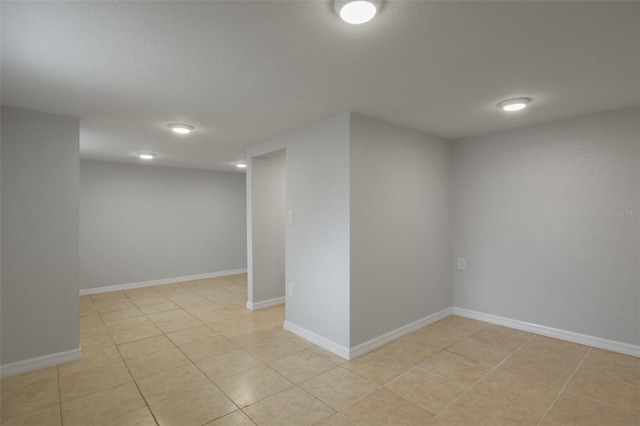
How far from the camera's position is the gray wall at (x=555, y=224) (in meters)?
3.04

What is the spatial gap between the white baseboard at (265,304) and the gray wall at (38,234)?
203 centimetres

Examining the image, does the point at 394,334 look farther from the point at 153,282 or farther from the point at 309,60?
the point at 153,282

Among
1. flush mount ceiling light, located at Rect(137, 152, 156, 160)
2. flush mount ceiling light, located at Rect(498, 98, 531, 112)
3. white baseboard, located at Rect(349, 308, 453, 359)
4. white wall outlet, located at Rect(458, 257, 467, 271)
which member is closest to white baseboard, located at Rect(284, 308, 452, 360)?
white baseboard, located at Rect(349, 308, 453, 359)

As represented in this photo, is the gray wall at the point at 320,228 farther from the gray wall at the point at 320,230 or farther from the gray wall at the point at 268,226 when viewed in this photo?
the gray wall at the point at 268,226

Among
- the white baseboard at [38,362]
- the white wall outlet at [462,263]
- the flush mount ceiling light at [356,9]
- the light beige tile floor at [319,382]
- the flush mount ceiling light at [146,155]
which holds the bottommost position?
the light beige tile floor at [319,382]

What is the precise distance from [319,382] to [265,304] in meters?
2.26

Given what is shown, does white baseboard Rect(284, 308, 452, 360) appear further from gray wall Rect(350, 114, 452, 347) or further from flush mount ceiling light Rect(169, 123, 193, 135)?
flush mount ceiling light Rect(169, 123, 193, 135)

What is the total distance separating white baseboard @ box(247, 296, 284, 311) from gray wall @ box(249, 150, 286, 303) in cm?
4

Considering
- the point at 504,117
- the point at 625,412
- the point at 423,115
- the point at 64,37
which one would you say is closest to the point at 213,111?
the point at 64,37

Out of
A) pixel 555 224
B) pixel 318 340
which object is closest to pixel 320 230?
pixel 318 340

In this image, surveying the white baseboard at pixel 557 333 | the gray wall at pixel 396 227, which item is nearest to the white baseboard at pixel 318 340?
the gray wall at pixel 396 227

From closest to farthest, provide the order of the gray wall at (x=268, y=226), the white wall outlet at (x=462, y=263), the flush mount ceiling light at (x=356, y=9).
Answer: the flush mount ceiling light at (x=356, y=9)
the white wall outlet at (x=462, y=263)
the gray wall at (x=268, y=226)

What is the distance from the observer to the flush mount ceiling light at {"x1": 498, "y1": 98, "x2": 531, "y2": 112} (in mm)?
2713

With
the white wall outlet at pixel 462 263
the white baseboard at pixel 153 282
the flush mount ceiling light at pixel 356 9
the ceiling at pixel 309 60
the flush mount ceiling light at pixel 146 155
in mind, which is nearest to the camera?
the flush mount ceiling light at pixel 356 9
